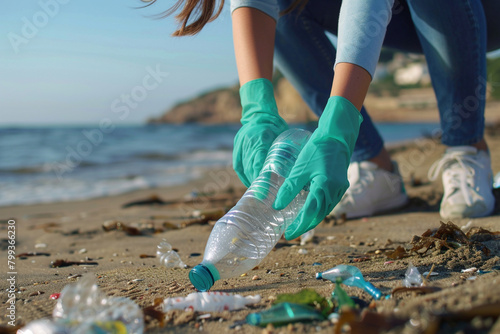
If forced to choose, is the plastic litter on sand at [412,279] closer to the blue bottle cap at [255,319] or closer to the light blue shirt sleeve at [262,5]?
the blue bottle cap at [255,319]

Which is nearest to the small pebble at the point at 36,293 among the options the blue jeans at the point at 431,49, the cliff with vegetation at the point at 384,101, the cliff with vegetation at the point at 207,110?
the blue jeans at the point at 431,49

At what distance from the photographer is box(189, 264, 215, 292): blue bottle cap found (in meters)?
1.35

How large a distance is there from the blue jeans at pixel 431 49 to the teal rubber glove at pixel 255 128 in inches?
32.5

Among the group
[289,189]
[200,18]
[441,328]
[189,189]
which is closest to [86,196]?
[189,189]

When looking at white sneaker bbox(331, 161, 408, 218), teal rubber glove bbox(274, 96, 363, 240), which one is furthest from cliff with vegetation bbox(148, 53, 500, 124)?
teal rubber glove bbox(274, 96, 363, 240)

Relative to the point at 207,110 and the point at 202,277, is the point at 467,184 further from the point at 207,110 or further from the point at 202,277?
the point at 207,110

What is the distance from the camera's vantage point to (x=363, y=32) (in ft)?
5.18

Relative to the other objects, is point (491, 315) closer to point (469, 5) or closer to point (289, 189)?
point (289, 189)

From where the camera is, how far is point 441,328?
95 cm

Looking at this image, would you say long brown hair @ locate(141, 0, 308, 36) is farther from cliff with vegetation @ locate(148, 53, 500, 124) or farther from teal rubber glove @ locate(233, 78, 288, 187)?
cliff with vegetation @ locate(148, 53, 500, 124)

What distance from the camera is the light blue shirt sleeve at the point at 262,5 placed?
190cm

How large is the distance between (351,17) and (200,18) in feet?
2.38

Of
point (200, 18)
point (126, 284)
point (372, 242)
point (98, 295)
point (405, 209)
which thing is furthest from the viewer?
point (405, 209)

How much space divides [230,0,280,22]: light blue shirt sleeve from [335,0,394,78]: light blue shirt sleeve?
0.42 m
